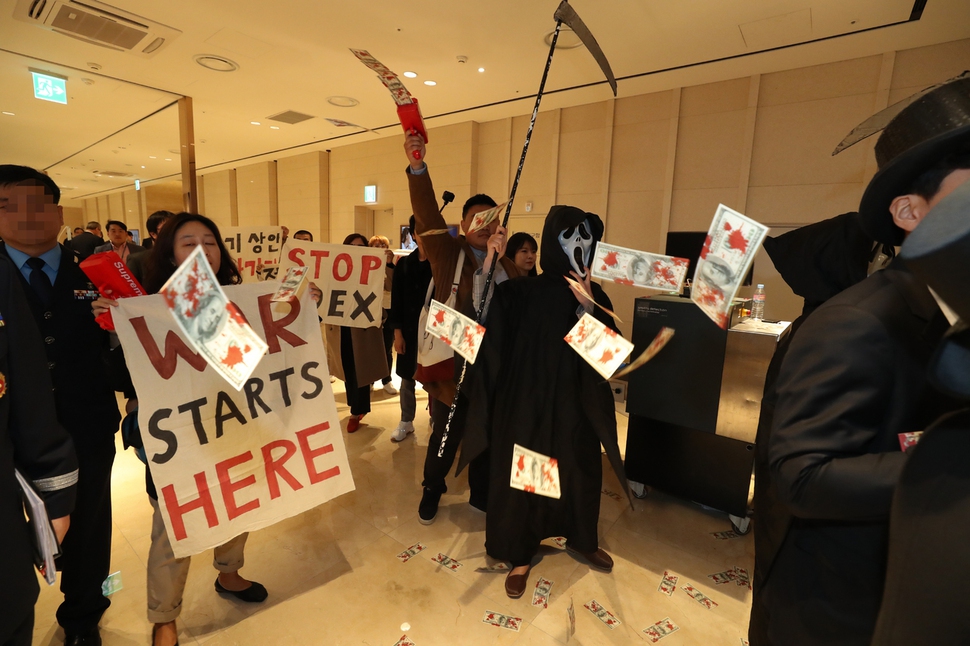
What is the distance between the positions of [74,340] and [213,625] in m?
1.20

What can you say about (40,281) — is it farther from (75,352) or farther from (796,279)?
(796,279)

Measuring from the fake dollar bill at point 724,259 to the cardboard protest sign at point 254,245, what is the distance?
2.80 m

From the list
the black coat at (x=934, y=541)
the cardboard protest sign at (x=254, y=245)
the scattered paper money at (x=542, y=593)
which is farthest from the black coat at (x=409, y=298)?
the black coat at (x=934, y=541)

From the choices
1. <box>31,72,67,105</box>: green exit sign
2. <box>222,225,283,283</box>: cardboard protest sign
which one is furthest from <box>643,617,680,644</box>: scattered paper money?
<box>31,72,67,105</box>: green exit sign

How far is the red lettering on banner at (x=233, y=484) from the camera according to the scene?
1556mm

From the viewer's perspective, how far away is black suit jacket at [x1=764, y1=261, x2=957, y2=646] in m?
0.70

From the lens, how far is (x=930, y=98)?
0.70 meters

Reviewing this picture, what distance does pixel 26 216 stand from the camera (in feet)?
4.26

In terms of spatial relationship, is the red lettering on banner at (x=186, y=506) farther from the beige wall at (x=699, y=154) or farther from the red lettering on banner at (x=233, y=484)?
the beige wall at (x=699, y=154)

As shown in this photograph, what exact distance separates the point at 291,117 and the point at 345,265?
219 inches

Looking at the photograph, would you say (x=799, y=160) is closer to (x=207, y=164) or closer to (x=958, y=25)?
(x=958, y=25)

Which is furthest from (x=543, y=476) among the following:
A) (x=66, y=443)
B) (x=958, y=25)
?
(x=958, y=25)

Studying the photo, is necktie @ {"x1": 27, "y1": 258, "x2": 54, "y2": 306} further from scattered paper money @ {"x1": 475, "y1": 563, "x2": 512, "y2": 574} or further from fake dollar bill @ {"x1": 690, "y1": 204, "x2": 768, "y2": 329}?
scattered paper money @ {"x1": 475, "y1": 563, "x2": 512, "y2": 574}

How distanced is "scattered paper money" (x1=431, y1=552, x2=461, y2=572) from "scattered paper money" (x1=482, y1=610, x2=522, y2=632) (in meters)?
0.31
